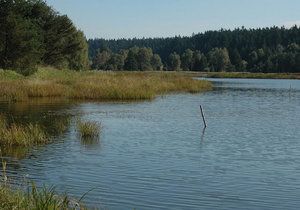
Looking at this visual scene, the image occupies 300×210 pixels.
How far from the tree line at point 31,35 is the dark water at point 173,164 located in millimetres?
26044

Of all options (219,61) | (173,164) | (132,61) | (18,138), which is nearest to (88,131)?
(18,138)

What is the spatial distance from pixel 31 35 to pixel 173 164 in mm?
42417

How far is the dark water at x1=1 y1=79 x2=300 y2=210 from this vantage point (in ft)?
43.2

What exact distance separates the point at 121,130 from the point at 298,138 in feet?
27.9

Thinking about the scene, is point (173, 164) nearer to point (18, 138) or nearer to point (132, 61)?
point (18, 138)

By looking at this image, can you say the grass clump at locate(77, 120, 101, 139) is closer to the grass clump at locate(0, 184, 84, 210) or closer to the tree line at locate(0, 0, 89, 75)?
the grass clump at locate(0, 184, 84, 210)

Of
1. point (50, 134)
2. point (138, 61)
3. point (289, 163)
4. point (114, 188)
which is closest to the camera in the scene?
point (114, 188)

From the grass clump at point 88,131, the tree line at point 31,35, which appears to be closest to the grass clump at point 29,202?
the grass clump at point 88,131

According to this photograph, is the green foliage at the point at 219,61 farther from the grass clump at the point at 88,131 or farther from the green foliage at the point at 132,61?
the grass clump at the point at 88,131

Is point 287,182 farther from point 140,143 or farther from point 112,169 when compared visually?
point 140,143

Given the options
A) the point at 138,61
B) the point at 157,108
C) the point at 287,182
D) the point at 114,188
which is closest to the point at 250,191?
the point at 287,182

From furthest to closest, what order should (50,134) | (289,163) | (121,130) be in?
(121,130) → (50,134) → (289,163)

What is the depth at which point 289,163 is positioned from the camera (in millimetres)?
18031

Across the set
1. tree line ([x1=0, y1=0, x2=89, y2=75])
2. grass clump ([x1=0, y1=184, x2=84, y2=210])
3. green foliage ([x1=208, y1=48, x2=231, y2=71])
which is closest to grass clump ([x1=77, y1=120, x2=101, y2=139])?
grass clump ([x1=0, y1=184, x2=84, y2=210])
